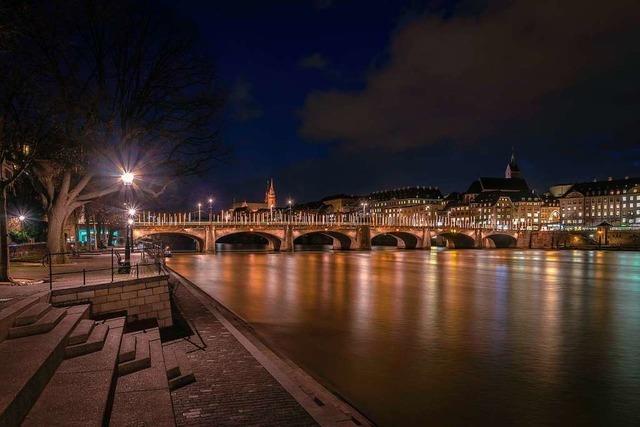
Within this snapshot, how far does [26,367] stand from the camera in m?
6.96

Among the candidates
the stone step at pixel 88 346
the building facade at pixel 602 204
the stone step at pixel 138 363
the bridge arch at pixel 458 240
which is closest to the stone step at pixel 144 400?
the stone step at pixel 138 363

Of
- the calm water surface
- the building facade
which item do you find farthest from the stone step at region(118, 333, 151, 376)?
the building facade

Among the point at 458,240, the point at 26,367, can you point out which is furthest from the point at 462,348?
the point at 458,240

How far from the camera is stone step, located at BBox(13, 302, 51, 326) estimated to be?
30.7ft

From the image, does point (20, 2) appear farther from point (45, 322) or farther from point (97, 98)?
point (97, 98)

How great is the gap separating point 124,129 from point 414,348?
753 inches

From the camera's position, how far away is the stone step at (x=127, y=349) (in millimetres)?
9266

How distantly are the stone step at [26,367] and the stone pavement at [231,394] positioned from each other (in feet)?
6.87

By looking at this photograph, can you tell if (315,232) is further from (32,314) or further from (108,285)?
(32,314)

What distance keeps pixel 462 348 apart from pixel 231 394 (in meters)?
9.61

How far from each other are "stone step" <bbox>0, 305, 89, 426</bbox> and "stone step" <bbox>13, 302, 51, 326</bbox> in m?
0.40

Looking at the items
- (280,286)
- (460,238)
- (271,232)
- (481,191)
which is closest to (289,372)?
(280,286)

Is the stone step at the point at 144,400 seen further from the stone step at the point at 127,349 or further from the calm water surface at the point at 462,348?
the calm water surface at the point at 462,348

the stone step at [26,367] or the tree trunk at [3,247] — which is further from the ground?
the tree trunk at [3,247]
